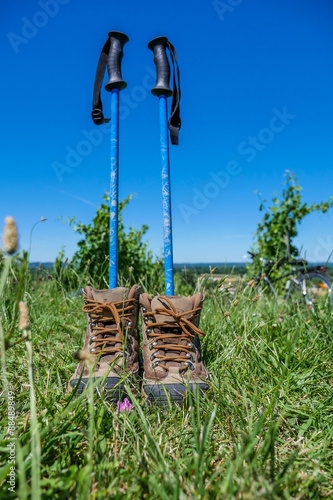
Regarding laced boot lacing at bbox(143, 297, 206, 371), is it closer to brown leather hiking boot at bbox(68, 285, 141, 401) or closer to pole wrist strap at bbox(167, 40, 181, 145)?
brown leather hiking boot at bbox(68, 285, 141, 401)

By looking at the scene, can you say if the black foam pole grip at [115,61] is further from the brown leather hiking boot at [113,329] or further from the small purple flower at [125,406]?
the small purple flower at [125,406]

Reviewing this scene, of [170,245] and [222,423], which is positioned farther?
[170,245]

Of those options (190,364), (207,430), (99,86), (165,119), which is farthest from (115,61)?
(207,430)

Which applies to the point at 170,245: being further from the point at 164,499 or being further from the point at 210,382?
the point at 164,499

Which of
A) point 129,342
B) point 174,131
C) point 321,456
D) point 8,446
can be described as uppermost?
point 174,131

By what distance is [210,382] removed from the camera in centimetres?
172

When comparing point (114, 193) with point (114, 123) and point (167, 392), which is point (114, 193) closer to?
point (114, 123)

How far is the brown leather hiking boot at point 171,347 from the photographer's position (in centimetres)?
166

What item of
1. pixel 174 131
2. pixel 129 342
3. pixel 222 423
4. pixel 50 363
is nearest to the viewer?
pixel 222 423

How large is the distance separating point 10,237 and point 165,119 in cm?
176

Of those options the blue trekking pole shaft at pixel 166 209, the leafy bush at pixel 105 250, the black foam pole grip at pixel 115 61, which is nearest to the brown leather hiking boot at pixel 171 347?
the blue trekking pole shaft at pixel 166 209

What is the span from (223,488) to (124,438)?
0.52 metres

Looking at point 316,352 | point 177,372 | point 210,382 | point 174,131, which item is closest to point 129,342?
point 177,372

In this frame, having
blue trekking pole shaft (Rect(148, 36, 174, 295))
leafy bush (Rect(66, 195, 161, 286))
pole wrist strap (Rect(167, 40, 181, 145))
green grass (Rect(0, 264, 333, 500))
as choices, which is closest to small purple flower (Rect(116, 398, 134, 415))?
green grass (Rect(0, 264, 333, 500))
